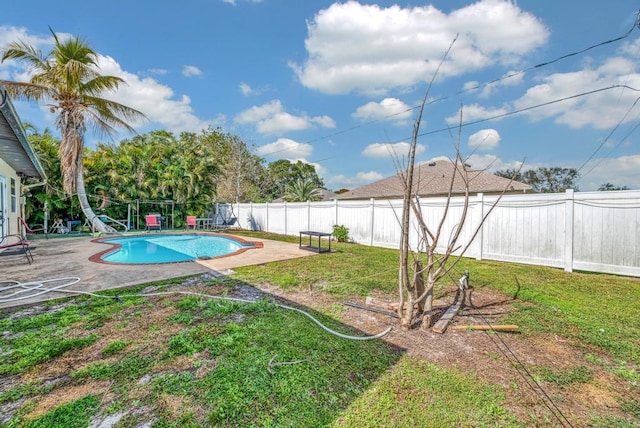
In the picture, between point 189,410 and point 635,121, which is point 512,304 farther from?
point 635,121

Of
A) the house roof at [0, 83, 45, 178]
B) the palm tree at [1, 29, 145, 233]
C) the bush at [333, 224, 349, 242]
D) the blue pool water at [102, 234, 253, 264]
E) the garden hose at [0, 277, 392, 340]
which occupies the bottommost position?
the blue pool water at [102, 234, 253, 264]

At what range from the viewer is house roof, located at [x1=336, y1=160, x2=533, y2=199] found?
49.3 feet

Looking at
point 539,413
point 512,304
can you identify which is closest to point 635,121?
point 512,304

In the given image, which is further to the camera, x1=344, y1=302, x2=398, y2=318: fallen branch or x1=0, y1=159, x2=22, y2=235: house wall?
x1=0, y1=159, x2=22, y2=235: house wall

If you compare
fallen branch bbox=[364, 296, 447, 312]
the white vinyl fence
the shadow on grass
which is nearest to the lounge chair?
the white vinyl fence

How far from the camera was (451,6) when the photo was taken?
8.74 m

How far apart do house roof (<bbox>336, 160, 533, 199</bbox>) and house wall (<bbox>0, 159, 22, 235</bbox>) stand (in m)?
14.6

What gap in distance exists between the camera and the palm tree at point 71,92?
1182 centimetres

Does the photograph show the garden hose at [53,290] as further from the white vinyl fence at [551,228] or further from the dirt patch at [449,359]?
the white vinyl fence at [551,228]

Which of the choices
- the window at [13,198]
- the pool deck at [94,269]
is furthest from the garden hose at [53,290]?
the window at [13,198]

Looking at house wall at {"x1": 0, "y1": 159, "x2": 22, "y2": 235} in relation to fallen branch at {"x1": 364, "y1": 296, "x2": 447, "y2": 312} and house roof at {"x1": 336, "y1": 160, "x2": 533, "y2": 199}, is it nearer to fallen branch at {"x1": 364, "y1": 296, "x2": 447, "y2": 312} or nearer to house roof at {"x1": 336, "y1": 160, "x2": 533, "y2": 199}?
fallen branch at {"x1": 364, "y1": 296, "x2": 447, "y2": 312}

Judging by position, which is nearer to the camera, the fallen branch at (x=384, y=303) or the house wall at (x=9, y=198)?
the fallen branch at (x=384, y=303)

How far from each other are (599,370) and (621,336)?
3.62 feet

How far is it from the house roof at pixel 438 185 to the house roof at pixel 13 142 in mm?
12806
